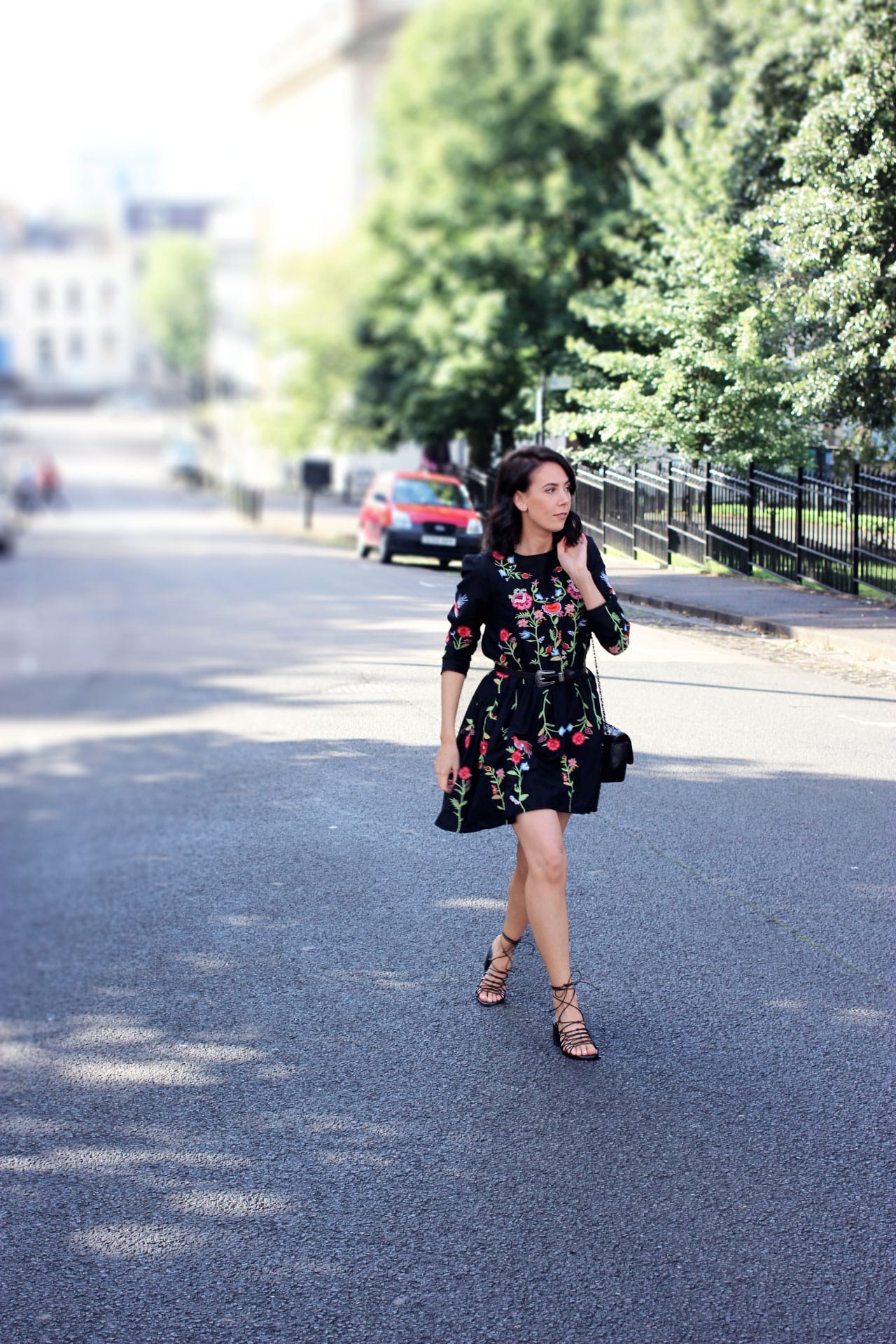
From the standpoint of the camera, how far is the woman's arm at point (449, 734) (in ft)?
15.6

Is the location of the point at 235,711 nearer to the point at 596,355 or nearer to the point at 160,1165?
the point at 160,1165

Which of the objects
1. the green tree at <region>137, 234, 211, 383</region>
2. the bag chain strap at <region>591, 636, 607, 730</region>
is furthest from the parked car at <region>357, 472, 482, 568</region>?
the green tree at <region>137, 234, 211, 383</region>

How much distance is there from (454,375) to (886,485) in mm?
1781

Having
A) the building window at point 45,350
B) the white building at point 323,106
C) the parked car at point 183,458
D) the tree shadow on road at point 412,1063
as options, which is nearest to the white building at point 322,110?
the white building at point 323,106

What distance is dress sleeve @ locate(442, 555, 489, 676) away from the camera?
442cm

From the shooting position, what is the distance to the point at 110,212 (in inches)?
7505

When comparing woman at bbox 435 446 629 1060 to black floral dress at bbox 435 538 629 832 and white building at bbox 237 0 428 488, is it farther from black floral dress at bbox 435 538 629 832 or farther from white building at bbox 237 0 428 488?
white building at bbox 237 0 428 488

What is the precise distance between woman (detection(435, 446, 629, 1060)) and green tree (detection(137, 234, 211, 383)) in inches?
4718

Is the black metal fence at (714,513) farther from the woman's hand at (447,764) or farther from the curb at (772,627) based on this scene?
the woman's hand at (447,764)

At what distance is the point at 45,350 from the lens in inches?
5561

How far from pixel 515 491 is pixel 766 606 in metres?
0.89

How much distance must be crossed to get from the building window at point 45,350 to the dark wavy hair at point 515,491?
444 ft

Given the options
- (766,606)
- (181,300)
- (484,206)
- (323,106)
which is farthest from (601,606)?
(181,300)

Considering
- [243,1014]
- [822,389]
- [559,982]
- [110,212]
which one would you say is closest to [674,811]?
[559,982]
